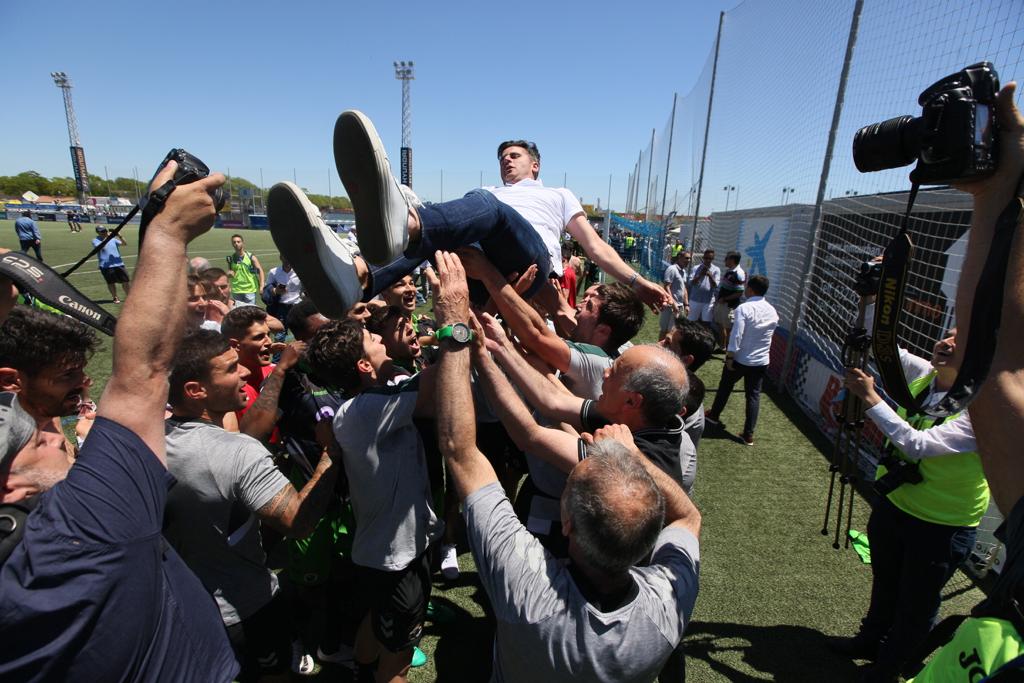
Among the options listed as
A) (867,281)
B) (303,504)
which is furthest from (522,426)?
(867,281)

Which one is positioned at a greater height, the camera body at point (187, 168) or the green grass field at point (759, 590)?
the camera body at point (187, 168)

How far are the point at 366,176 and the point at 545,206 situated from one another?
1.44m

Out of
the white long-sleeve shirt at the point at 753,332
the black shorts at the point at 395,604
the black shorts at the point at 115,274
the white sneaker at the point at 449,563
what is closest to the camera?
the black shorts at the point at 395,604

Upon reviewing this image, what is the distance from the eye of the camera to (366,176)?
1.75 m

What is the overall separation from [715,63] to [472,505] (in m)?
15.2

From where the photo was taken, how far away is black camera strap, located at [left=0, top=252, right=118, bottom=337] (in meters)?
1.45

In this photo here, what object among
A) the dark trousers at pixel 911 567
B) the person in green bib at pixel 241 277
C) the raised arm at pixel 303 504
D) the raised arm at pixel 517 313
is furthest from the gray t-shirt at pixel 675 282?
the raised arm at pixel 303 504

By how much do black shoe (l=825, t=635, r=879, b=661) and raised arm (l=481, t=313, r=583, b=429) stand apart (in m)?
2.23

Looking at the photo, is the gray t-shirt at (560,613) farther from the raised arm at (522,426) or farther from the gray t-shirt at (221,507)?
the gray t-shirt at (221,507)

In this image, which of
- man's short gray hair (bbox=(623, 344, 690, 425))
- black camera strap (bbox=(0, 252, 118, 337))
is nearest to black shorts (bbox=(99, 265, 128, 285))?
black camera strap (bbox=(0, 252, 118, 337))

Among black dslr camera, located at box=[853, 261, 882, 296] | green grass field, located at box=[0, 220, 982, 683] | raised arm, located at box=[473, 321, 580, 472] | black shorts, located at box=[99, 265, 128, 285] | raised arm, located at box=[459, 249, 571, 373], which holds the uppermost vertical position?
black dslr camera, located at box=[853, 261, 882, 296]

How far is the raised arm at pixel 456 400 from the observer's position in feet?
5.46

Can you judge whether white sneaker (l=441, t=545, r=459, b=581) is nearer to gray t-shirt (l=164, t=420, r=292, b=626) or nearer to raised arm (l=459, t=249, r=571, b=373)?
gray t-shirt (l=164, t=420, r=292, b=626)

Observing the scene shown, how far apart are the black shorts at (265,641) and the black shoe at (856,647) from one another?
3.01 meters
